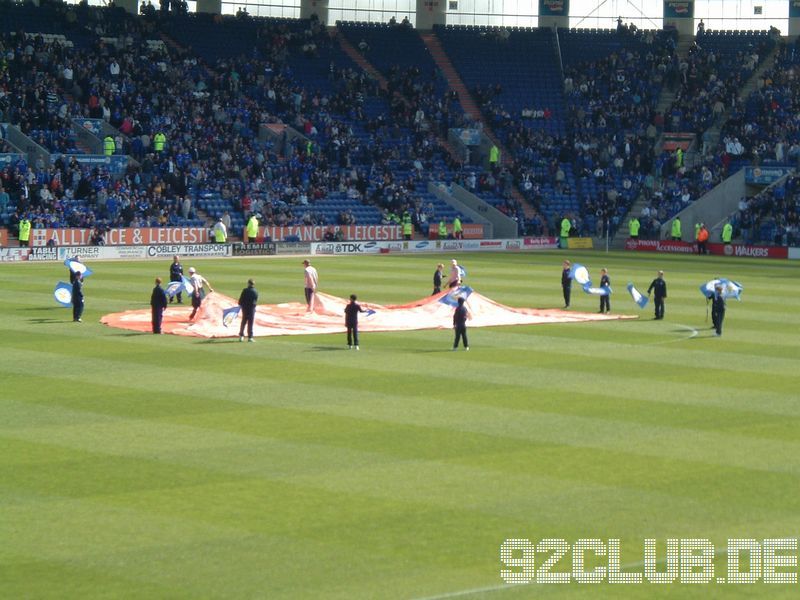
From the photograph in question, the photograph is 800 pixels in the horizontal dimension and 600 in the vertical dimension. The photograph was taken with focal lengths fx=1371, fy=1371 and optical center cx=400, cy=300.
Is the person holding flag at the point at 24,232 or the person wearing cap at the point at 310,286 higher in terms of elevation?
the person holding flag at the point at 24,232

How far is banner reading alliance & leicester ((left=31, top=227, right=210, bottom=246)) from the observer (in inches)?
2334

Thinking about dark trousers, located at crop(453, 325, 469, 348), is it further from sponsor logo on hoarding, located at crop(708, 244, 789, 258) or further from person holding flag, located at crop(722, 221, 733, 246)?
person holding flag, located at crop(722, 221, 733, 246)

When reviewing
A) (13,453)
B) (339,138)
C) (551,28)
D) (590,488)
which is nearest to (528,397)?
(590,488)

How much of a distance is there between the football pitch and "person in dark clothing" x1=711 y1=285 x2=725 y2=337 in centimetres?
30

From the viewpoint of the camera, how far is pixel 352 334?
107 feet

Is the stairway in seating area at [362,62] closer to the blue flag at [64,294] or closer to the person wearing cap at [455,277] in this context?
the person wearing cap at [455,277]

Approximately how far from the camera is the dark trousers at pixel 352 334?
32.1m

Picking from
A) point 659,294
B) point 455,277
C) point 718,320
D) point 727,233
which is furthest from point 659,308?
point 727,233

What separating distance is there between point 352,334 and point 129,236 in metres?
31.8

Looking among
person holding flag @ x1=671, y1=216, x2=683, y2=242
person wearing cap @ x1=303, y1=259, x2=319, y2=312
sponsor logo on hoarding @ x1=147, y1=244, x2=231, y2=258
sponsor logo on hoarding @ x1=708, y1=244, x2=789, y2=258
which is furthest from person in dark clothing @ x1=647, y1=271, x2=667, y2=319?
person holding flag @ x1=671, y1=216, x2=683, y2=242

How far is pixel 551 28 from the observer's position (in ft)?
300

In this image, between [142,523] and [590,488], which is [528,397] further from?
[142,523]

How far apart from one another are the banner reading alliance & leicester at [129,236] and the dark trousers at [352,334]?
3016cm

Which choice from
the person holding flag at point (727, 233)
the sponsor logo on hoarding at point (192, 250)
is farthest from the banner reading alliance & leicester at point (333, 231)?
the person holding flag at point (727, 233)
